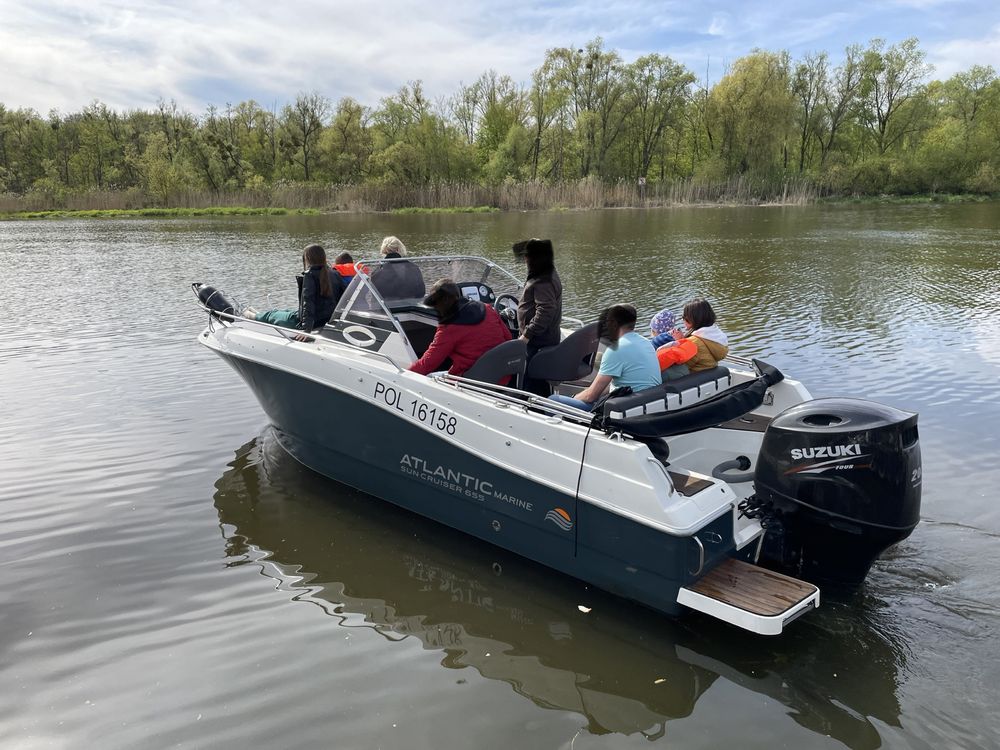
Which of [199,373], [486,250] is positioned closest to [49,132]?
[486,250]

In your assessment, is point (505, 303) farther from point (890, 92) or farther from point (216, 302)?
point (890, 92)

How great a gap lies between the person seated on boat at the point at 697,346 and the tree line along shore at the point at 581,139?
42778mm

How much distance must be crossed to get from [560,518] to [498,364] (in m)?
1.19

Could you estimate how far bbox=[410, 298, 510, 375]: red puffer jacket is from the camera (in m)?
4.58

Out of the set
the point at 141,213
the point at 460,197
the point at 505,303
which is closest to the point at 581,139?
the point at 460,197

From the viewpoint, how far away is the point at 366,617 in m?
3.87

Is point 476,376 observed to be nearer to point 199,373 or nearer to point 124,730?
point 124,730

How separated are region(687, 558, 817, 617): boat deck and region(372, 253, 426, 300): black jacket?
10.6 ft

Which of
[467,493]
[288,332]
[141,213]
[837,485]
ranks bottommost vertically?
[467,493]

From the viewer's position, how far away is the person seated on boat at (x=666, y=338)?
4.34 metres

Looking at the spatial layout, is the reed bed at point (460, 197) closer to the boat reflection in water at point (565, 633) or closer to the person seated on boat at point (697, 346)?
the person seated on boat at point (697, 346)

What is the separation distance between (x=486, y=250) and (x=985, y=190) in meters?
40.3

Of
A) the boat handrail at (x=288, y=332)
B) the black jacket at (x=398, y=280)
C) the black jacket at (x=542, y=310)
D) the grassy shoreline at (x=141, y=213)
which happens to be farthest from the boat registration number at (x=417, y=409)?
the grassy shoreline at (x=141, y=213)

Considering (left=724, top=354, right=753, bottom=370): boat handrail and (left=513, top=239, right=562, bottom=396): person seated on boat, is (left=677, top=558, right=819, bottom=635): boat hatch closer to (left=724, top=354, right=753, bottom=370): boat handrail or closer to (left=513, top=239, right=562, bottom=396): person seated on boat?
(left=724, top=354, right=753, bottom=370): boat handrail
